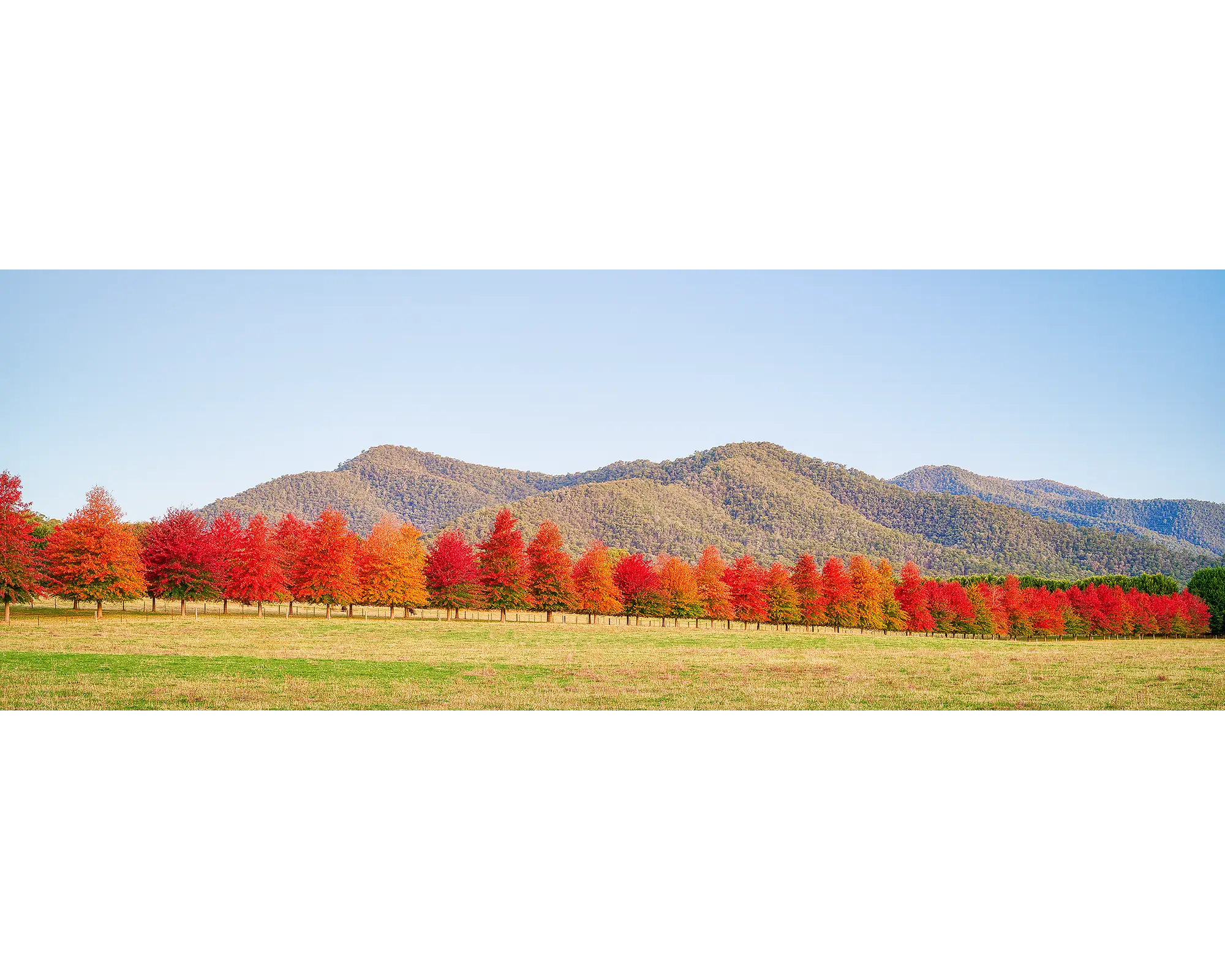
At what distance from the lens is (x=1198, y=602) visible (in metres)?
15.1

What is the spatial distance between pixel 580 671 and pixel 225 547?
890 centimetres

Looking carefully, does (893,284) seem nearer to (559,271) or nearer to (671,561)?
(559,271)

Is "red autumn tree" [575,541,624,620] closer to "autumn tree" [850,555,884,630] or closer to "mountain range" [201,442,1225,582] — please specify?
"mountain range" [201,442,1225,582]

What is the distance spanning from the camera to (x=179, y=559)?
15.2m

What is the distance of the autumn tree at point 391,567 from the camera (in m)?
21.4

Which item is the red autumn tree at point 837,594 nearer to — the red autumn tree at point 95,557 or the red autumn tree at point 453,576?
the red autumn tree at point 453,576

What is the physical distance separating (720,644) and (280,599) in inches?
454

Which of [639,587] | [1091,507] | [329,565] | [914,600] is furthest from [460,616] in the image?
[1091,507]

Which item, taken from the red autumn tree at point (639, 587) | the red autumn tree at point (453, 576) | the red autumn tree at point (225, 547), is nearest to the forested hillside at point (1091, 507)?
the red autumn tree at point (639, 587)

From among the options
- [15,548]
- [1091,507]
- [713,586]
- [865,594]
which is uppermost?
[1091,507]

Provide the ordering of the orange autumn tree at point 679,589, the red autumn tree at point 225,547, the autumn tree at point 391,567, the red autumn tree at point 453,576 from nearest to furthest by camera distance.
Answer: the red autumn tree at point 225,547, the orange autumn tree at point 679,589, the red autumn tree at point 453,576, the autumn tree at point 391,567

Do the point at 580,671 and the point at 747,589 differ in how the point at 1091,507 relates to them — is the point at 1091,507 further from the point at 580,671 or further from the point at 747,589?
the point at 580,671

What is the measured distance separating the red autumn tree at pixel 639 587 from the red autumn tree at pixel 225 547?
8800 mm
